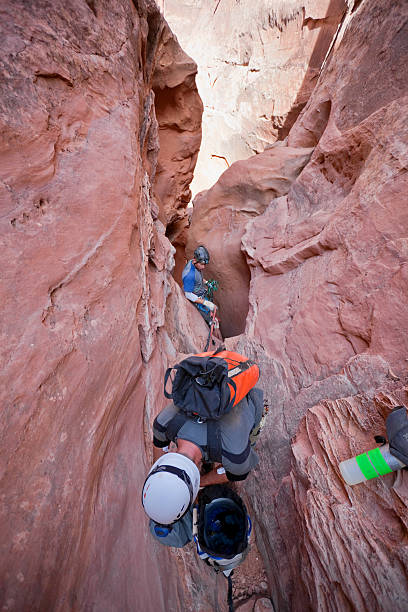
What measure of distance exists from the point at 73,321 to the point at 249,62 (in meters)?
18.2

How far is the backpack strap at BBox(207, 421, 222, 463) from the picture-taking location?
234 cm

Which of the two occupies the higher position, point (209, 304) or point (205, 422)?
point (205, 422)

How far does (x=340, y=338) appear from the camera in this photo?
11.5 feet

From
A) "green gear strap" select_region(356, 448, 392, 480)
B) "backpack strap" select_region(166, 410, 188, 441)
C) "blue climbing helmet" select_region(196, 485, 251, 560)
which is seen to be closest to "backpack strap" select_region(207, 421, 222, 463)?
"backpack strap" select_region(166, 410, 188, 441)

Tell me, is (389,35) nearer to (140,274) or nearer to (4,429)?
(140,274)

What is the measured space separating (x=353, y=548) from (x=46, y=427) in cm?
251

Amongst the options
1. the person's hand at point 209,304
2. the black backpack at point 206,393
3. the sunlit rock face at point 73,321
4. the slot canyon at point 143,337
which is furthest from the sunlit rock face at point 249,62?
the black backpack at point 206,393

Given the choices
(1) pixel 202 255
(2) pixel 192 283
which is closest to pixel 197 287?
(2) pixel 192 283

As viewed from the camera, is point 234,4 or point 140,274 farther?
point 234,4

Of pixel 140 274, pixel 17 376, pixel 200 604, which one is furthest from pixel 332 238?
pixel 200 604

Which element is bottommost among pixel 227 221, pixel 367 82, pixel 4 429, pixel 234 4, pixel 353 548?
pixel 4 429

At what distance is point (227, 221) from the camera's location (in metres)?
7.50

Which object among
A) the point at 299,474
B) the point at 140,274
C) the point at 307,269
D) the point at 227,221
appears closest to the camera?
the point at 299,474

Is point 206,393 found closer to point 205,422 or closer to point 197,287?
point 205,422
